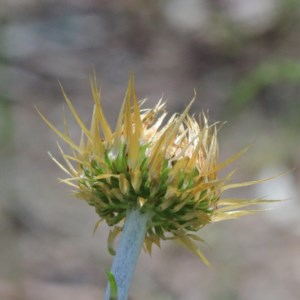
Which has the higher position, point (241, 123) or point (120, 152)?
point (120, 152)

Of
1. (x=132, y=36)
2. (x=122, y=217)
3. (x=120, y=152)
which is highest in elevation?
(x=120, y=152)

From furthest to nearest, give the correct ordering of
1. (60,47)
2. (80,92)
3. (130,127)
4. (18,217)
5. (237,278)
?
(60,47) < (80,92) < (18,217) < (237,278) < (130,127)

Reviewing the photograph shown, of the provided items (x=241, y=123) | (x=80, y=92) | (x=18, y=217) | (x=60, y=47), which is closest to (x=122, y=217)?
(x=18, y=217)

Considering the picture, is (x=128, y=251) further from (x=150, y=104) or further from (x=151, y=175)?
(x=150, y=104)

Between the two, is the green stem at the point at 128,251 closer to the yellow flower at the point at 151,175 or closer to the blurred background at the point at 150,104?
the yellow flower at the point at 151,175

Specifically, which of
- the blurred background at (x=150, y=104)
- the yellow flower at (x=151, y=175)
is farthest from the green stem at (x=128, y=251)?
the blurred background at (x=150, y=104)

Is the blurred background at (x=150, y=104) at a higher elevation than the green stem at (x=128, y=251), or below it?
below

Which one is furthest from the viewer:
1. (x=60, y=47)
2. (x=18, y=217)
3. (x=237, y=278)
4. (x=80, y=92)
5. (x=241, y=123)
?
(x=60, y=47)

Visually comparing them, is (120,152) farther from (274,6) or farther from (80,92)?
(274,6)
